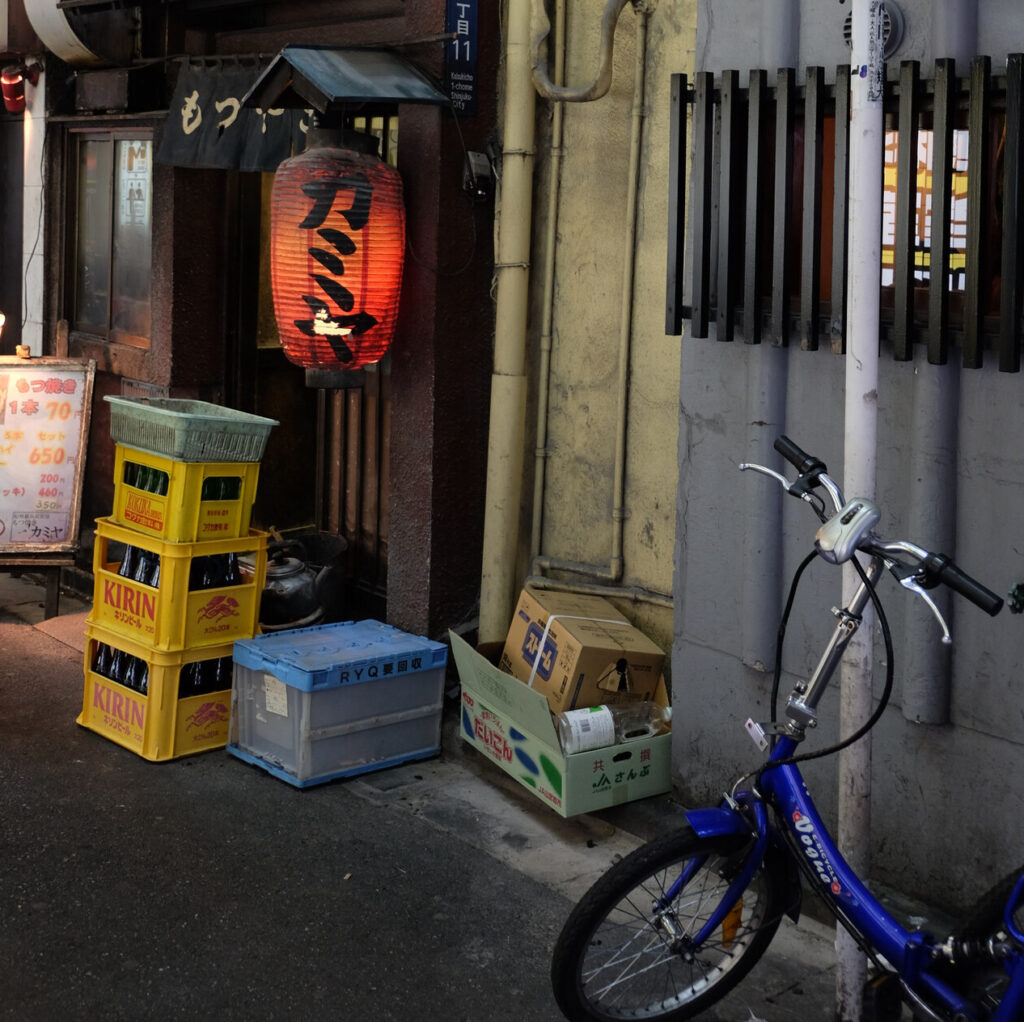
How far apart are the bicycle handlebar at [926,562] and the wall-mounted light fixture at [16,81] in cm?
883

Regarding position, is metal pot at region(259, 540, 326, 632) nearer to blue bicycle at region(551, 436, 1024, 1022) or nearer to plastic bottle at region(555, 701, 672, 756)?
plastic bottle at region(555, 701, 672, 756)

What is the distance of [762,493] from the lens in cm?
630

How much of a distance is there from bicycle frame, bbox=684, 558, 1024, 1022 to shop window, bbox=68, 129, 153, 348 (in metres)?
7.06

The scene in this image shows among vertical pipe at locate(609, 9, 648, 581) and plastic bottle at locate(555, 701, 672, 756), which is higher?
vertical pipe at locate(609, 9, 648, 581)

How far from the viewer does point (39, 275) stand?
38.1 ft

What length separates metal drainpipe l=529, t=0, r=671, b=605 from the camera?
747cm

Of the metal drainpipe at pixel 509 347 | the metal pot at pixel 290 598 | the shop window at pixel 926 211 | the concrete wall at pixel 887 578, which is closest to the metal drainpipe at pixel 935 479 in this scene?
the concrete wall at pixel 887 578

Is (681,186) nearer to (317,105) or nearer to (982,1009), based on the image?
(317,105)

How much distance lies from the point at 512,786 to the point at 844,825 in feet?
8.99

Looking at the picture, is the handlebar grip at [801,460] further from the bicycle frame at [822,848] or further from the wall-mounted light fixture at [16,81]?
the wall-mounted light fixture at [16,81]

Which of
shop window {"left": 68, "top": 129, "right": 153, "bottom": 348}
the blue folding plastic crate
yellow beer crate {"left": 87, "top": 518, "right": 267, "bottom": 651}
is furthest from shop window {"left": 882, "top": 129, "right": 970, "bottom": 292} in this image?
shop window {"left": 68, "top": 129, "right": 153, "bottom": 348}

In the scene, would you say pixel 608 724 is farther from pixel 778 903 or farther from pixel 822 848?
pixel 822 848

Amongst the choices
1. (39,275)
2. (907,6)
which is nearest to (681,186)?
(907,6)

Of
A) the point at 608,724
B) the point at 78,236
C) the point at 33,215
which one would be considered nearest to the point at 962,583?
the point at 608,724
